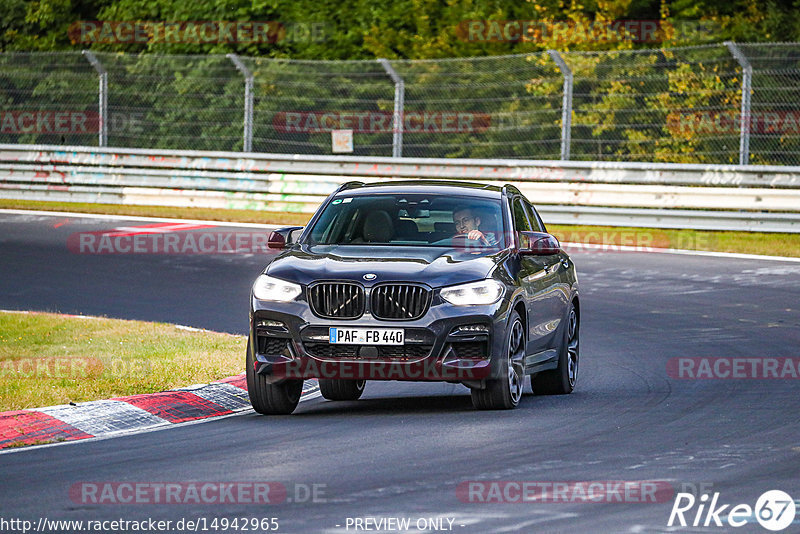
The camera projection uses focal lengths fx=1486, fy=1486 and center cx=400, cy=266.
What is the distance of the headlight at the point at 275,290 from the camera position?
995 centimetres

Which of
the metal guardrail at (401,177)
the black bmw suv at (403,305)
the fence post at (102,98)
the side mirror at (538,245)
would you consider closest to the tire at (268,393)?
the black bmw suv at (403,305)

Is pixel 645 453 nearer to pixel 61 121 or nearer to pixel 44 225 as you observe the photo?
pixel 44 225

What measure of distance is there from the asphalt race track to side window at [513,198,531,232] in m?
1.35

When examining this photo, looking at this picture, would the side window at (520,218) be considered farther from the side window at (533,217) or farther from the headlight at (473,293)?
the headlight at (473,293)

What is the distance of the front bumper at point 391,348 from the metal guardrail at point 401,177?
42.8 feet

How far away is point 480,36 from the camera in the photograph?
108 feet

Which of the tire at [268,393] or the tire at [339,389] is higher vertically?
the tire at [268,393]

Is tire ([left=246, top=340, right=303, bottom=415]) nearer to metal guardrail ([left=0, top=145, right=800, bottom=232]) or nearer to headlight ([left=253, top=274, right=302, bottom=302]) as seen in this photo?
headlight ([left=253, top=274, right=302, bottom=302])

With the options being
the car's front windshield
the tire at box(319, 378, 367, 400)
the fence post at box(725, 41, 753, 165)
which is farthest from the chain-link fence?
the tire at box(319, 378, 367, 400)

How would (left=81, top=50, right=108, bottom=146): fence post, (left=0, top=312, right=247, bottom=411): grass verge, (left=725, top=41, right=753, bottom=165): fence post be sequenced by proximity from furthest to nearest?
1. (left=81, top=50, right=108, bottom=146): fence post
2. (left=725, top=41, right=753, bottom=165): fence post
3. (left=0, top=312, right=247, bottom=411): grass verge

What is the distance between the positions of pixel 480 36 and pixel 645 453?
82.9ft

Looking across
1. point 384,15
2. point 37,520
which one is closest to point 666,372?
point 37,520

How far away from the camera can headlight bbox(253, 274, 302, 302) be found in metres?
9.95

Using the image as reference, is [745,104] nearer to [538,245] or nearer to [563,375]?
[563,375]
